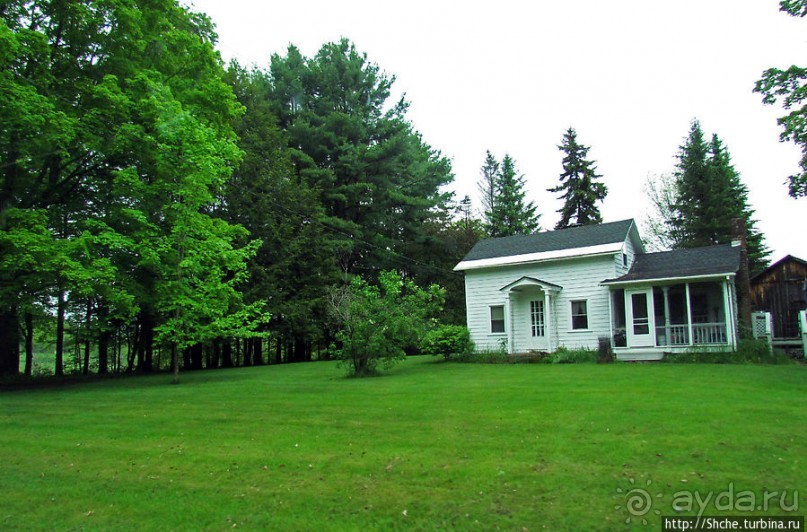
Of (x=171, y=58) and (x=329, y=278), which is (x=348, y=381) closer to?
(x=171, y=58)

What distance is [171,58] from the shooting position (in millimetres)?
19859

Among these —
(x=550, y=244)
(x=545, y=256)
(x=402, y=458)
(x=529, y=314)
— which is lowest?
(x=402, y=458)

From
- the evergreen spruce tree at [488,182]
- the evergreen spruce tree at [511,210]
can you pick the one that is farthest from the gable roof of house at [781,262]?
the evergreen spruce tree at [488,182]

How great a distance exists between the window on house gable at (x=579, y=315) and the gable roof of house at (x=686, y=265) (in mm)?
1793

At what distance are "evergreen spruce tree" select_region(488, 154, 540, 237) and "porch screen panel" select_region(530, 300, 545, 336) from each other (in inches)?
786

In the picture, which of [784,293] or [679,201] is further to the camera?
[679,201]

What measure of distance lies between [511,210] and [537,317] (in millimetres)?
22020

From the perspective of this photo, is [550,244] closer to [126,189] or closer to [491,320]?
[491,320]

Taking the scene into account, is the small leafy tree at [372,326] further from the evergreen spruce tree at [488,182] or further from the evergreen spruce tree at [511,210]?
the evergreen spruce tree at [488,182]

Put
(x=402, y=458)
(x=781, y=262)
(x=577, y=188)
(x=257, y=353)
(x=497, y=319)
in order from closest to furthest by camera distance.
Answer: (x=402, y=458) → (x=497, y=319) → (x=781, y=262) → (x=257, y=353) → (x=577, y=188)

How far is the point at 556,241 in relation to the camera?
2406 centimetres

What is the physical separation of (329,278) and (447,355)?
410 inches

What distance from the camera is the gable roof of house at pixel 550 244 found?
885 inches

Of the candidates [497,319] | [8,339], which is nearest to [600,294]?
[497,319]
